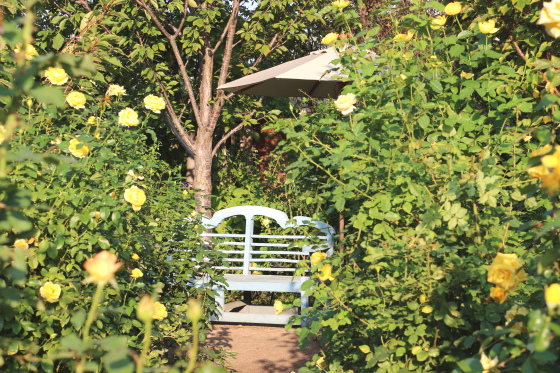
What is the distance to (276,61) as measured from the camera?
8.02 m

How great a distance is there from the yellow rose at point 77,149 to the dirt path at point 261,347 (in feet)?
6.82

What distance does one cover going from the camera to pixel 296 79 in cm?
500

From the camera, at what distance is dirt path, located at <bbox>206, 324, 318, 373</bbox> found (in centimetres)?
402

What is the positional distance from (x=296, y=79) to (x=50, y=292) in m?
3.34

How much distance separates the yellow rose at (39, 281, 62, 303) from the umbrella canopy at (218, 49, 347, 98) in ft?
9.55

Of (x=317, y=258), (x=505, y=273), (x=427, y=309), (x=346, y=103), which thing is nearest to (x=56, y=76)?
(x=346, y=103)

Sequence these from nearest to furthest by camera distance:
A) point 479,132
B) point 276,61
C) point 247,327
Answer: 1. point 479,132
2. point 247,327
3. point 276,61

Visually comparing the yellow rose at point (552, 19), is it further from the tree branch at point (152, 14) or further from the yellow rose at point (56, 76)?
the tree branch at point (152, 14)

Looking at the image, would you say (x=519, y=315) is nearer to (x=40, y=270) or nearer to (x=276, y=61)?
(x=40, y=270)

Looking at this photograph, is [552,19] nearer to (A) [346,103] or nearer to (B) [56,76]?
(A) [346,103]

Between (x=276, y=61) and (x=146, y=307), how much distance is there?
7456mm

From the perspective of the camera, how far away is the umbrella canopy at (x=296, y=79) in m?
4.95

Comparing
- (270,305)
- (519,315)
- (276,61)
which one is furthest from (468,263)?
(276,61)

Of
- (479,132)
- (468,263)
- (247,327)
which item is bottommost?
(247,327)
